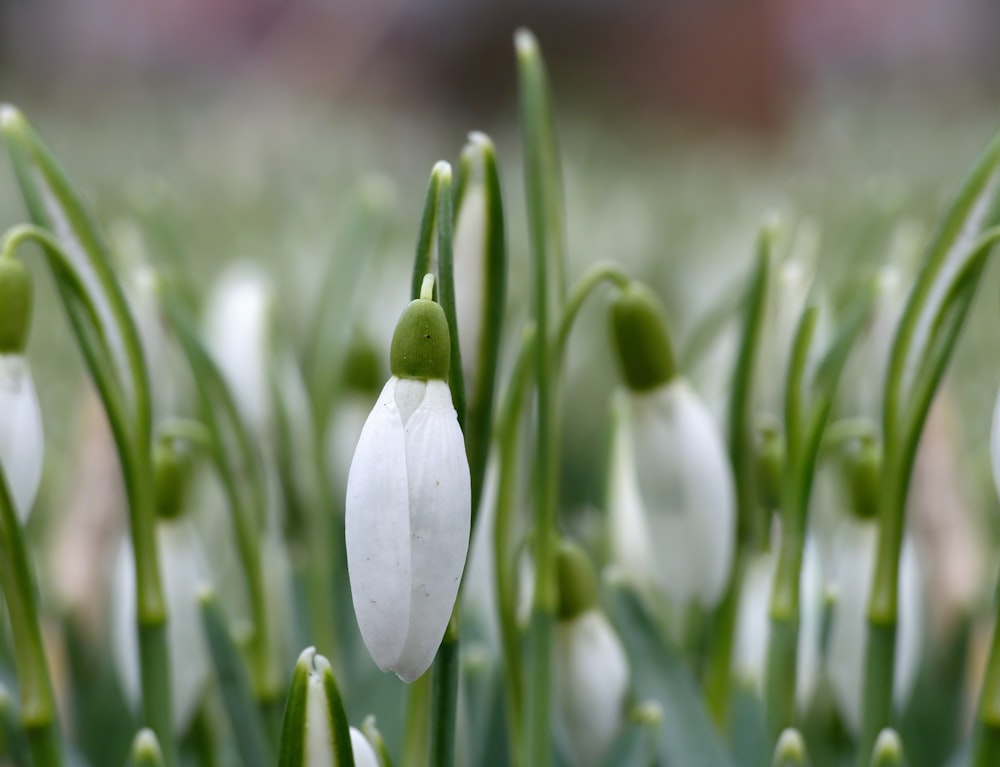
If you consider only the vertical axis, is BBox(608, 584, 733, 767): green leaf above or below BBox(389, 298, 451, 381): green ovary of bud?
below

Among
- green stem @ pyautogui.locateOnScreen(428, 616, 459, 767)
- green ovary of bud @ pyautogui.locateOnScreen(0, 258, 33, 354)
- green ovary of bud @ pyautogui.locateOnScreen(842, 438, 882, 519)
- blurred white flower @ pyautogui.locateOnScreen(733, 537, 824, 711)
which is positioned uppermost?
green ovary of bud @ pyautogui.locateOnScreen(0, 258, 33, 354)

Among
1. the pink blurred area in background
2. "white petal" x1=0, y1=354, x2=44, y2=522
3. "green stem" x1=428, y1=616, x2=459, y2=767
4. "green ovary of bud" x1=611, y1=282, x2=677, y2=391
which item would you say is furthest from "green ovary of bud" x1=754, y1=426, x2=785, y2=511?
the pink blurred area in background

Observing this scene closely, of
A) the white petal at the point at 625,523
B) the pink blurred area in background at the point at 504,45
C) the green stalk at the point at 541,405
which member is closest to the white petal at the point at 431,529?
the green stalk at the point at 541,405

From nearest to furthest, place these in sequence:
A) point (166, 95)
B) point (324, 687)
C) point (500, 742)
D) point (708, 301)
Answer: point (324, 687), point (500, 742), point (708, 301), point (166, 95)

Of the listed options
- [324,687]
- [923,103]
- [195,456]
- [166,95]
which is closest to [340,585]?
[195,456]

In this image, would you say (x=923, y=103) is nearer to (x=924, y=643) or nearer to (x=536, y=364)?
(x=924, y=643)

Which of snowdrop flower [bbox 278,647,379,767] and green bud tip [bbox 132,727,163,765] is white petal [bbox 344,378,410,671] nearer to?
snowdrop flower [bbox 278,647,379,767]
